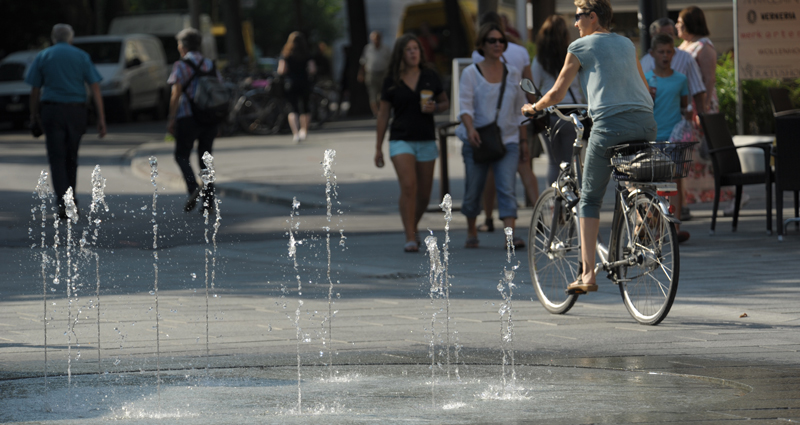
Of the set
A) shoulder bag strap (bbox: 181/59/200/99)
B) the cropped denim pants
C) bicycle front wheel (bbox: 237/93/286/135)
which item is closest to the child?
the cropped denim pants

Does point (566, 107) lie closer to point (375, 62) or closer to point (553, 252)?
point (553, 252)

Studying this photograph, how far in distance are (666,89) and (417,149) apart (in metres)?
2.10

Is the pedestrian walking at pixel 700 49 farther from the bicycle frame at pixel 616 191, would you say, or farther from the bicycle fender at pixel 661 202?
the bicycle fender at pixel 661 202

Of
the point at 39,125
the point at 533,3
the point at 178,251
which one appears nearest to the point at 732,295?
the point at 178,251

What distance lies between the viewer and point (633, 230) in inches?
257

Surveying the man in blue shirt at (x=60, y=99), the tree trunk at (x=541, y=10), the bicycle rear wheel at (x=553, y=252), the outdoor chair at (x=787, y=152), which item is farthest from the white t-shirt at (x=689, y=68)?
the tree trunk at (x=541, y=10)

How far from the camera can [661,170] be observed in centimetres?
639

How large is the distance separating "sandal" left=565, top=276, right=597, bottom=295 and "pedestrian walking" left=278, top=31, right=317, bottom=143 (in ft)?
49.8

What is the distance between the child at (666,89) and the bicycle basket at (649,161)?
11.3ft

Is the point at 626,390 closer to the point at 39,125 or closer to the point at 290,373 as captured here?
the point at 290,373

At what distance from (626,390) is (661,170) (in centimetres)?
180

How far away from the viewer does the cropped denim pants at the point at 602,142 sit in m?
6.57

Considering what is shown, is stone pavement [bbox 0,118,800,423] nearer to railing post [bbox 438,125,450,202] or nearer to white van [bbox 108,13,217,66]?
railing post [bbox 438,125,450,202]

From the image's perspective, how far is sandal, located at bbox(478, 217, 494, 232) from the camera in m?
10.8
